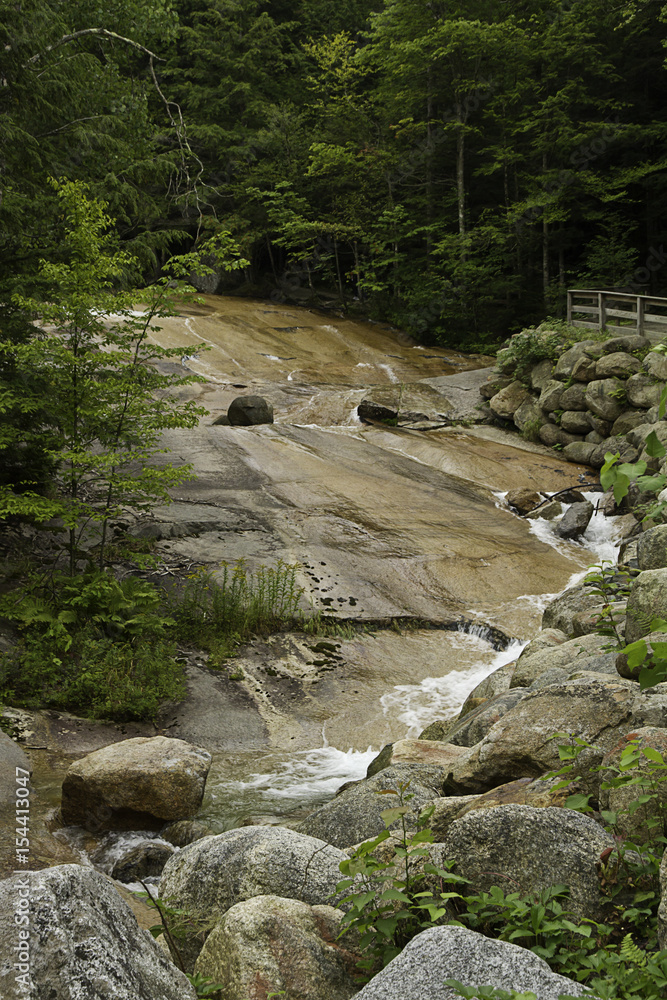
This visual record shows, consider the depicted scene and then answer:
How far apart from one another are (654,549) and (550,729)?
10.9 feet

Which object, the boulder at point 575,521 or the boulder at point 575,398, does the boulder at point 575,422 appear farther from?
the boulder at point 575,521

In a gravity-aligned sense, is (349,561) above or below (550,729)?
below

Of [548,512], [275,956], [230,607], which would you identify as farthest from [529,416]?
[275,956]

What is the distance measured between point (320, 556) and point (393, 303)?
19656mm

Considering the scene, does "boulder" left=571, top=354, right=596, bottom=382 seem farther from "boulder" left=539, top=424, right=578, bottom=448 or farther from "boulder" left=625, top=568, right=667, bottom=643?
"boulder" left=625, top=568, right=667, bottom=643

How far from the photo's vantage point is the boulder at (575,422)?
15719mm

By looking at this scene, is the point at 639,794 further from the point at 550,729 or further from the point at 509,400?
the point at 509,400

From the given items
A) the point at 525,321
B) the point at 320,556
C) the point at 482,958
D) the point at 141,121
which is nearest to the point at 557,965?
the point at 482,958

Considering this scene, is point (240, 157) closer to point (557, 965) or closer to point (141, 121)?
point (141, 121)

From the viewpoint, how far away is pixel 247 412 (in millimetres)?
15312

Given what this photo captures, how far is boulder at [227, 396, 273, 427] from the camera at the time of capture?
1532 centimetres

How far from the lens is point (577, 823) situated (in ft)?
9.89

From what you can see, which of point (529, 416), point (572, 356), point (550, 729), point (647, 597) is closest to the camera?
point (550, 729)

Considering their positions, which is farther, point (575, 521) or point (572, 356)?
point (572, 356)
